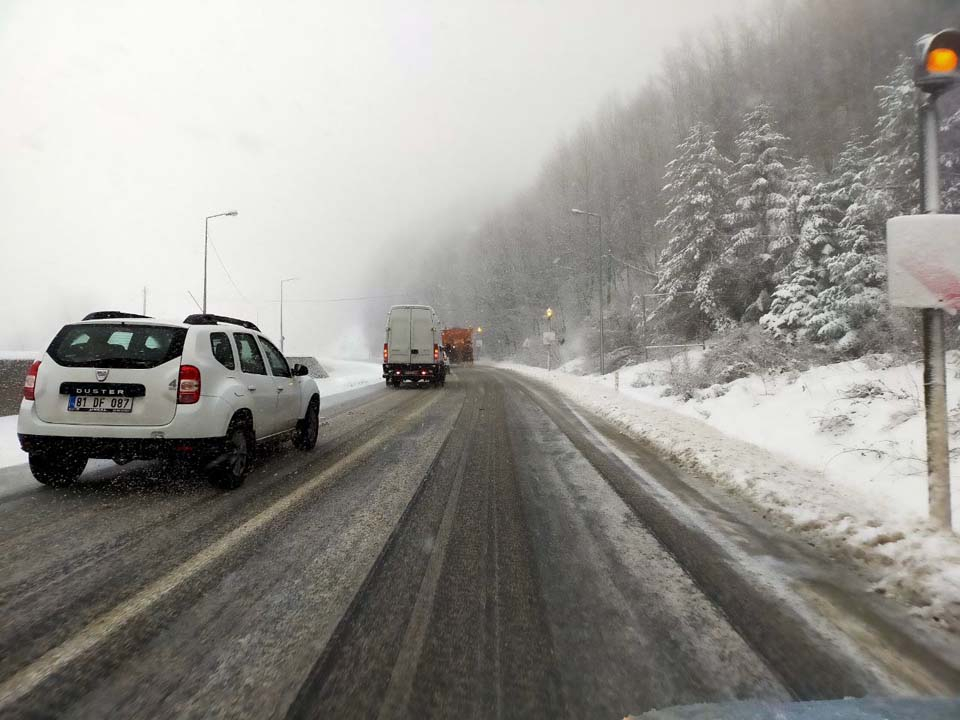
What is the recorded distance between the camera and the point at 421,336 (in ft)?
65.5

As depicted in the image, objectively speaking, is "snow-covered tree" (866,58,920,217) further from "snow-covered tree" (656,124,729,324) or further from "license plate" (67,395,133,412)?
"license plate" (67,395,133,412)

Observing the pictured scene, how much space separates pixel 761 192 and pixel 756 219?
1.25 metres

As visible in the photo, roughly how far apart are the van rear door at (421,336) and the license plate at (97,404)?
15.3 metres

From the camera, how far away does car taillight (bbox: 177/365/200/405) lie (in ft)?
15.1

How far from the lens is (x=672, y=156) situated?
125 ft

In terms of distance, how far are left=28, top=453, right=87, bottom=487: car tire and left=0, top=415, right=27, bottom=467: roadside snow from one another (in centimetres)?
168

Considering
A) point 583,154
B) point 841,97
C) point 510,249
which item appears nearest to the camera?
point 841,97

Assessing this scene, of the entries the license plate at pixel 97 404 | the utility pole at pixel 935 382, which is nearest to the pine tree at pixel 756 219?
the utility pole at pixel 935 382

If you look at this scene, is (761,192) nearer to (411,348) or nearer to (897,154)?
(897,154)

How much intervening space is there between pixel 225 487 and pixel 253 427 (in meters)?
0.77

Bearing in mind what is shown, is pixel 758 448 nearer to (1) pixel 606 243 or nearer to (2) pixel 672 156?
(2) pixel 672 156

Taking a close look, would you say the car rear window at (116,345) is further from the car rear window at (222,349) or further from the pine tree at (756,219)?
the pine tree at (756,219)

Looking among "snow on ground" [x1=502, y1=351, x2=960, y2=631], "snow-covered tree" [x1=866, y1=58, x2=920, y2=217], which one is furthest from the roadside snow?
"snow-covered tree" [x1=866, y1=58, x2=920, y2=217]

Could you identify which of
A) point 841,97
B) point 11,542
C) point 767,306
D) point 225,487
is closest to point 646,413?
point 225,487
